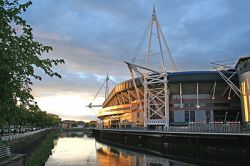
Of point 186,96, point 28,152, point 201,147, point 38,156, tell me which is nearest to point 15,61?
point 38,156

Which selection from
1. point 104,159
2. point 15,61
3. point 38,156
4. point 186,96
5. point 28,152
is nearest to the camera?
point 15,61

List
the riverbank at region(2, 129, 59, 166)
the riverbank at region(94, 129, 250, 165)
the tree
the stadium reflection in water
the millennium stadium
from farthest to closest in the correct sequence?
the millennium stadium → the riverbank at region(94, 129, 250, 165) → the stadium reflection in water → the riverbank at region(2, 129, 59, 166) → the tree

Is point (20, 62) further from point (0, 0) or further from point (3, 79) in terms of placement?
point (0, 0)

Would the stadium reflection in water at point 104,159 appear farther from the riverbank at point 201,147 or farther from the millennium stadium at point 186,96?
the millennium stadium at point 186,96

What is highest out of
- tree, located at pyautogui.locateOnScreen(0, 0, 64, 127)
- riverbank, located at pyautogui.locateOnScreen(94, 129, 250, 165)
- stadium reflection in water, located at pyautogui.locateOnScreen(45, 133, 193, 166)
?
tree, located at pyautogui.locateOnScreen(0, 0, 64, 127)

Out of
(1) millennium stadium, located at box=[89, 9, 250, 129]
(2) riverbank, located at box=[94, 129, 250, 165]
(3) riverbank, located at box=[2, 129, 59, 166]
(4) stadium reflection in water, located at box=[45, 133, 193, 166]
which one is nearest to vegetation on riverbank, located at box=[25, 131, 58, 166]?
(3) riverbank, located at box=[2, 129, 59, 166]

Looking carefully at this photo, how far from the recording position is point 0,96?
8922mm

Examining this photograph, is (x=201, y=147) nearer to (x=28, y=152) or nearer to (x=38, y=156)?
(x=28, y=152)

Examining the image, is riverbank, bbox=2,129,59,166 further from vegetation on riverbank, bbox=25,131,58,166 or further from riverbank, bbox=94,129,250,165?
riverbank, bbox=94,129,250,165

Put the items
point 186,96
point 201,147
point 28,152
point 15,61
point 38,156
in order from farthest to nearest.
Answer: point 186,96, point 201,147, point 28,152, point 38,156, point 15,61

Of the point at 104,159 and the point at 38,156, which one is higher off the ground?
the point at 38,156

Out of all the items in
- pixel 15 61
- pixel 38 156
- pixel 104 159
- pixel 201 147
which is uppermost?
pixel 15 61

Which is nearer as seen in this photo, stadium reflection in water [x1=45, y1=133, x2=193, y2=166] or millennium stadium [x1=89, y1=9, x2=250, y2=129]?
stadium reflection in water [x1=45, y1=133, x2=193, y2=166]

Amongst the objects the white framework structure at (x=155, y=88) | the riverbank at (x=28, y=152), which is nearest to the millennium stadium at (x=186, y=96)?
the white framework structure at (x=155, y=88)
